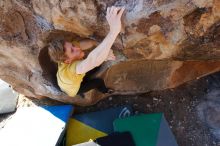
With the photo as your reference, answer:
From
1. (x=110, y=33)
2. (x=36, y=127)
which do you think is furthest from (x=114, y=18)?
(x=36, y=127)

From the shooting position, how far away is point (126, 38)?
10.2ft

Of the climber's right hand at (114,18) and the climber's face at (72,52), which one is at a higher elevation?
the climber's face at (72,52)

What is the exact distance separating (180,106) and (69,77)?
4.39 feet

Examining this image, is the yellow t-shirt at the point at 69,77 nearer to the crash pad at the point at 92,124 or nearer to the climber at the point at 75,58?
the climber at the point at 75,58

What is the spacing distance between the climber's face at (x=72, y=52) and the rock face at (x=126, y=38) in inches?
4.8

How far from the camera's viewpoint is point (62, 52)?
322cm

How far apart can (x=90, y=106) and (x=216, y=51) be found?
63.1 inches

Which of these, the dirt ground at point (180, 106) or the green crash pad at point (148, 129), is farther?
the dirt ground at point (180, 106)

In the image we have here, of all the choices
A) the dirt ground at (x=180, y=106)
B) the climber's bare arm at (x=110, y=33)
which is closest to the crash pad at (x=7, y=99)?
the dirt ground at (x=180, y=106)

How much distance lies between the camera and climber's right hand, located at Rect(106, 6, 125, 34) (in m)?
2.80

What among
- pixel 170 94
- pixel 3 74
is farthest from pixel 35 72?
pixel 170 94

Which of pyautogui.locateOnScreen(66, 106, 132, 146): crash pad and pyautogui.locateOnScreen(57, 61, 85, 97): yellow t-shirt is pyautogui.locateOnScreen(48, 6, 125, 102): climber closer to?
pyautogui.locateOnScreen(57, 61, 85, 97): yellow t-shirt

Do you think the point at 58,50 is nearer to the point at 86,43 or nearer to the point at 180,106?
the point at 86,43

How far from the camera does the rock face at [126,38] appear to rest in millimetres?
2895
